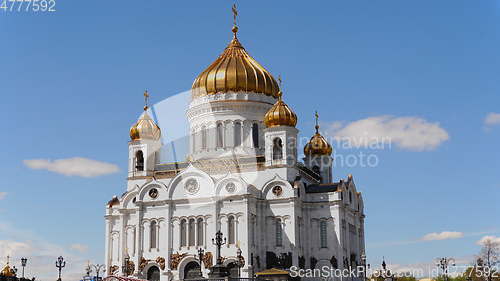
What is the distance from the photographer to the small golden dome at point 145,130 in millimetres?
51562

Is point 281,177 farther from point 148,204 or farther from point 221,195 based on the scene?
point 148,204

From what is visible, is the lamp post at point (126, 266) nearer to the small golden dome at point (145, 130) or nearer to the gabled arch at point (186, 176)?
the gabled arch at point (186, 176)

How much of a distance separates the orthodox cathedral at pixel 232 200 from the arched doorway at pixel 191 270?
63 millimetres

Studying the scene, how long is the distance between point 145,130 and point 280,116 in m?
10.2

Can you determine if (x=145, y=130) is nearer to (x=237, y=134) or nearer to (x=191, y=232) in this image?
(x=237, y=134)

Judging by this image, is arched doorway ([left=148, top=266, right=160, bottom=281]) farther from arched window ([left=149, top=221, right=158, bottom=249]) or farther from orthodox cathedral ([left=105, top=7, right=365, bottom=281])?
arched window ([left=149, top=221, right=158, bottom=249])

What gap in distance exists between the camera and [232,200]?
4603cm

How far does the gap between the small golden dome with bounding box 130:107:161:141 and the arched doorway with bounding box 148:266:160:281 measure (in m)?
9.71

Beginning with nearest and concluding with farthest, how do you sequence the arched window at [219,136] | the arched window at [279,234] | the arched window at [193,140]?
the arched window at [279,234]
the arched window at [219,136]
the arched window at [193,140]

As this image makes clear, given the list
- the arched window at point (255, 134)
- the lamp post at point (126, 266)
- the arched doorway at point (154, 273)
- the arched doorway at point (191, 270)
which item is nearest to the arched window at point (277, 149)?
the arched window at point (255, 134)

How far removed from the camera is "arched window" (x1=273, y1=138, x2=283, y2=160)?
157 ft

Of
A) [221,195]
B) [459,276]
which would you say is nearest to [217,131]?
[221,195]

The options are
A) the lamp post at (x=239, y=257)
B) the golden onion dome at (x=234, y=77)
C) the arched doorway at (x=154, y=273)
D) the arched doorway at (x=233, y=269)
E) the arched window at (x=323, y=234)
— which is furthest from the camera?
the golden onion dome at (x=234, y=77)

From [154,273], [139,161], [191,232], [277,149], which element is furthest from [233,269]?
[139,161]
